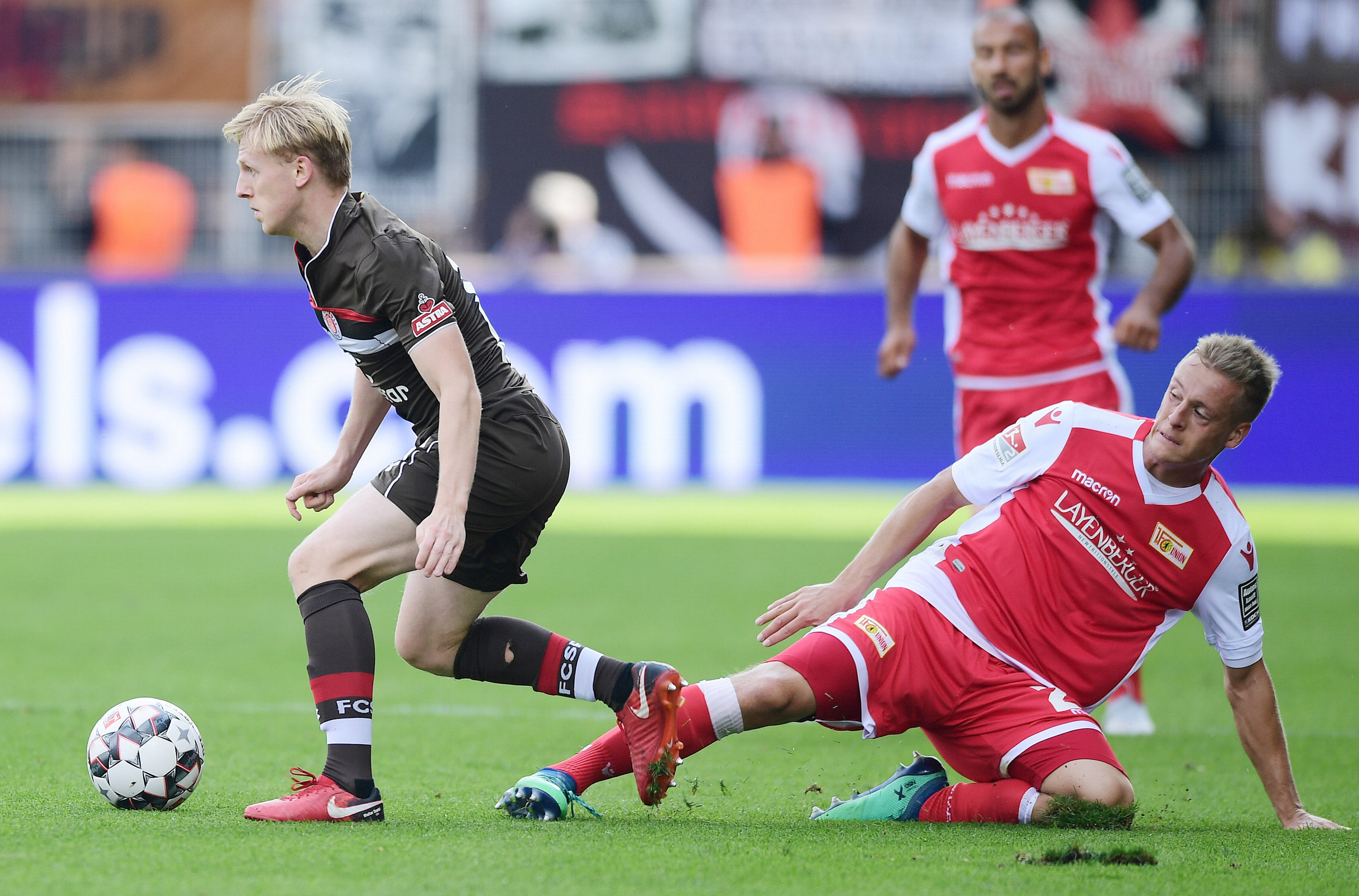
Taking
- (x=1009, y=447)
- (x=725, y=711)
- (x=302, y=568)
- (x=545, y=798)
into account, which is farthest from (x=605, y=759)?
(x=1009, y=447)

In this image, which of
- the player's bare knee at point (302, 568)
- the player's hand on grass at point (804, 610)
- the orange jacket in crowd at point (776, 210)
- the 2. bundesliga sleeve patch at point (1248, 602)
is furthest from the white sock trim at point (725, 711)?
the orange jacket in crowd at point (776, 210)

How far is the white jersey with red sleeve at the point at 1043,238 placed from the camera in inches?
225

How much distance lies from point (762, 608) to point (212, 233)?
9.99 metres

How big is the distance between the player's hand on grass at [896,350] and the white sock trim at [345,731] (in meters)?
2.66

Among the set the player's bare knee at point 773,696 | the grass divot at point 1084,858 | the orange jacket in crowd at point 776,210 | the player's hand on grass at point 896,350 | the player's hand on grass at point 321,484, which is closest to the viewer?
the grass divot at point 1084,858

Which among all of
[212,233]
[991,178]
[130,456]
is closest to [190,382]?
[130,456]

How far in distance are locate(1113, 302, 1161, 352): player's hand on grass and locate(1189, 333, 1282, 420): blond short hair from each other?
5.39ft

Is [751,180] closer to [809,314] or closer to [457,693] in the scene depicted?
[809,314]

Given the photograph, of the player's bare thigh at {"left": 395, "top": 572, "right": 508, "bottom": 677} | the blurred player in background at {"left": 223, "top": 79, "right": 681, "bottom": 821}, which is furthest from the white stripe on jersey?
the player's bare thigh at {"left": 395, "top": 572, "right": 508, "bottom": 677}

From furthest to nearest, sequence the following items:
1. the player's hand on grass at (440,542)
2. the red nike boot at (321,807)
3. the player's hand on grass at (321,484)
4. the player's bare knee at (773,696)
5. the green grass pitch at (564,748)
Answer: the player's hand on grass at (321,484), the player's bare knee at (773,696), the red nike boot at (321,807), the player's hand on grass at (440,542), the green grass pitch at (564,748)

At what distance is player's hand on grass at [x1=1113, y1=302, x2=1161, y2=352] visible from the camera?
5582mm

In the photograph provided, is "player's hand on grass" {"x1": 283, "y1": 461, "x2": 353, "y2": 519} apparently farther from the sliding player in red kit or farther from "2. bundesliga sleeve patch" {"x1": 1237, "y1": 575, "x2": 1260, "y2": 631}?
"2. bundesliga sleeve patch" {"x1": 1237, "y1": 575, "x2": 1260, "y2": 631}

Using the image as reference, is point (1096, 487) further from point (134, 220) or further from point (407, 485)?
point (134, 220)

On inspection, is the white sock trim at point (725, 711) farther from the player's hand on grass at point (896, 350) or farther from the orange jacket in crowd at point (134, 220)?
the orange jacket in crowd at point (134, 220)
